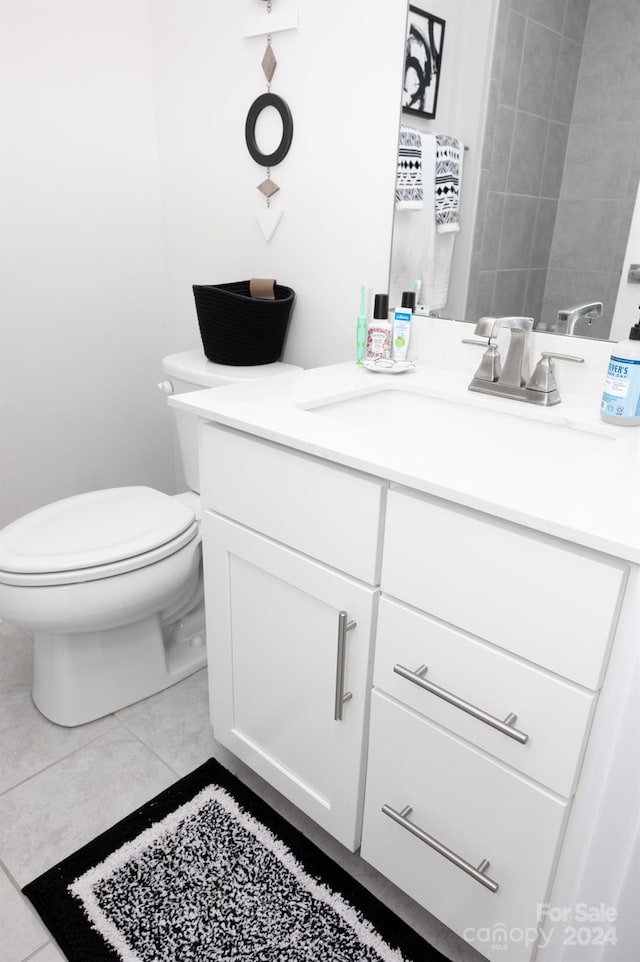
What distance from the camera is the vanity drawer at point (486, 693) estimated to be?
781 millimetres

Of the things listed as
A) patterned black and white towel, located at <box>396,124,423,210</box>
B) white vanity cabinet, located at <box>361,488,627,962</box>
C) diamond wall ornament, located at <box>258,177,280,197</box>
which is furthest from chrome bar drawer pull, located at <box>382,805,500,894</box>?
diamond wall ornament, located at <box>258,177,280,197</box>

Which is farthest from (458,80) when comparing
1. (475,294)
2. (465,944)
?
(465,944)

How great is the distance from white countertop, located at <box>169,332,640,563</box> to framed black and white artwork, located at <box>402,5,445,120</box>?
1.69ft

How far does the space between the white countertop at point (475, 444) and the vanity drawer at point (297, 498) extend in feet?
0.12

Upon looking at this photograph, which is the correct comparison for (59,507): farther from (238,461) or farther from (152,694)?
(238,461)

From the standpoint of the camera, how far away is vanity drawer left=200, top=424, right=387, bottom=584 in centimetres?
93

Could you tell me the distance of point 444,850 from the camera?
957 mm

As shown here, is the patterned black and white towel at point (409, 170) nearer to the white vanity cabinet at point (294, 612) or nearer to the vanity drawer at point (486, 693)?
the white vanity cabinet at point (294, 612)

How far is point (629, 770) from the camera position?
71cm

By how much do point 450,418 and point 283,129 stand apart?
869mm

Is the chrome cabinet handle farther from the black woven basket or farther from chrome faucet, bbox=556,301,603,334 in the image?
the black woven basket

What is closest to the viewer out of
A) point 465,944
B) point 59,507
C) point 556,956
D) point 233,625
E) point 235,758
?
point 556,956

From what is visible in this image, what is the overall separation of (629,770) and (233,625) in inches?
29.2

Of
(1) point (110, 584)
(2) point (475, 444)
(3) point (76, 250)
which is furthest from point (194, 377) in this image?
(2) point (475, 444)
